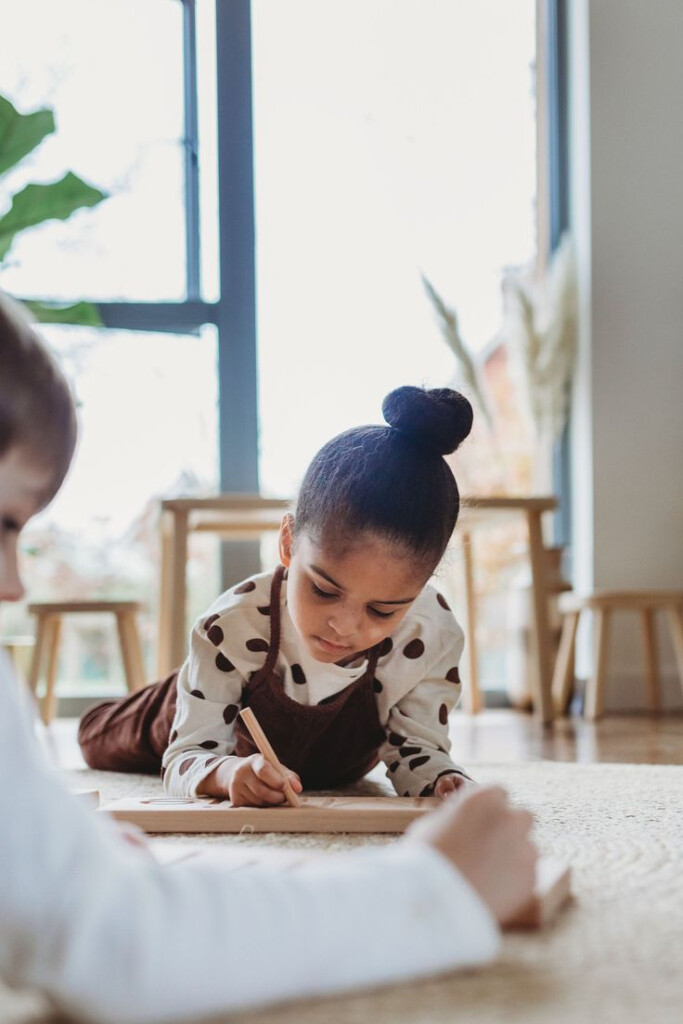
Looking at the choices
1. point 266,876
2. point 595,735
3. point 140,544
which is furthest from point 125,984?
point 140,544

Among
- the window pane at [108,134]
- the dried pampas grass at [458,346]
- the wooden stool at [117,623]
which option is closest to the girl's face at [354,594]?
the wooden stool at [117,623]

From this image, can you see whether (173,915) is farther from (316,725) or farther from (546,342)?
(546,342)

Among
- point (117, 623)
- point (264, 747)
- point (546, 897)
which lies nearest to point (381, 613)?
point (264, 747)

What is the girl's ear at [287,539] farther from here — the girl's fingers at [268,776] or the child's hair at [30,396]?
the child's hair at [30,396]

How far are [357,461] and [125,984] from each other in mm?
678

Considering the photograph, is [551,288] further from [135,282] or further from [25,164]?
[25,164]

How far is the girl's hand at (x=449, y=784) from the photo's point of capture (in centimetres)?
103

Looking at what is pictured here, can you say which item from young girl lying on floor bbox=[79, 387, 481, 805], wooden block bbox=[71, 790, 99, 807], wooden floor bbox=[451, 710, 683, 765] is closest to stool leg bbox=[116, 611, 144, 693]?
wooden floor bbox=[451, 710, 683, 765]

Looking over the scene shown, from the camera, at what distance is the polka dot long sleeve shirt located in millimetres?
1140

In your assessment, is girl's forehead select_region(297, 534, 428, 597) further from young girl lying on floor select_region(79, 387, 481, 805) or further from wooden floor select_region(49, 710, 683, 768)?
wooden floor select_region(49, 710, 683, 768)

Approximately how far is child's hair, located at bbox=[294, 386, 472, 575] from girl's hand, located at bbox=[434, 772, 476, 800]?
0.66ft

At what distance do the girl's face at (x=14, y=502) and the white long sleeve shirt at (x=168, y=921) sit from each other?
4.2 inches

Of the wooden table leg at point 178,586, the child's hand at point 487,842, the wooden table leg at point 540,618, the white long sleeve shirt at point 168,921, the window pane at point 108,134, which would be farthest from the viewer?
the window pane at point 108,134

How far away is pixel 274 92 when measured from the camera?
9.52 feet
